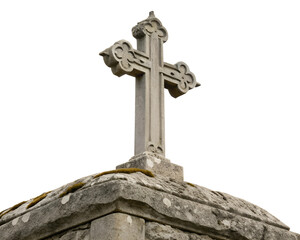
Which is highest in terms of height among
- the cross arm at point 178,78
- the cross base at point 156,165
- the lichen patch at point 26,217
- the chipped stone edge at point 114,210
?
the cross arm at point 178,78

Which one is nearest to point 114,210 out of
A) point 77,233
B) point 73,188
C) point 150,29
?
point 77,233

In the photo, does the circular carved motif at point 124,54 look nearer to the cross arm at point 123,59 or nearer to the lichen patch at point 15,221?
the cross arm at point 123,59

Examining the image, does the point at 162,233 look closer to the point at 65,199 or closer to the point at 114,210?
the point at 114,210

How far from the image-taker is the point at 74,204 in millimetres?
4031

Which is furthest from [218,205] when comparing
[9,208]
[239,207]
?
[9,208]

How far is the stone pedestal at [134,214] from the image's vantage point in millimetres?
3830

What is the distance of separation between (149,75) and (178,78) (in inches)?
15.3

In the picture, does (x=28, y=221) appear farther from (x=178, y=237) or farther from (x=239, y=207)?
(x=239, y=207)

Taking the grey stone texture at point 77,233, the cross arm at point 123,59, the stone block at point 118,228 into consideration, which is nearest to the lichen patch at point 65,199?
the grey stone texture at point 77,233

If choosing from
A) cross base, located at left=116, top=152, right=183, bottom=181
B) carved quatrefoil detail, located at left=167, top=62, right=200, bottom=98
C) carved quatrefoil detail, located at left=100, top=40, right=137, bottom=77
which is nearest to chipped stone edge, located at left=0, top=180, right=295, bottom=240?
cross base, located at left=116, top=152, right=183, bottom=181

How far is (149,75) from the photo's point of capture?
518 cm

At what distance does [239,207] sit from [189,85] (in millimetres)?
1412

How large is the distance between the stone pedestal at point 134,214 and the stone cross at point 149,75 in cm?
37

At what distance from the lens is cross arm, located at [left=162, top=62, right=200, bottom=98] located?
5379 mm
